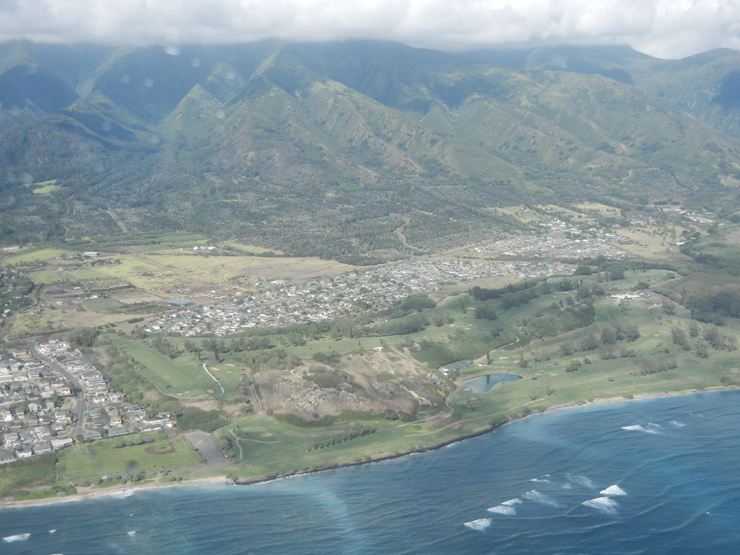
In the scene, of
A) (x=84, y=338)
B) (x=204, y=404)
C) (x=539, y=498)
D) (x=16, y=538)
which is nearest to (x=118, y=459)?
(x=16, y=538)

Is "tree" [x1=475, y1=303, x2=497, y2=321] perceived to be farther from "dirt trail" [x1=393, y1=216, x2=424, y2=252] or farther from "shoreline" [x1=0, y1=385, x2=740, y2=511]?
"dirt trail" [x1=393, y1=216, x2=424, y2=252]

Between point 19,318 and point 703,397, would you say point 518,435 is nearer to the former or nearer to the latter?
point 703,397

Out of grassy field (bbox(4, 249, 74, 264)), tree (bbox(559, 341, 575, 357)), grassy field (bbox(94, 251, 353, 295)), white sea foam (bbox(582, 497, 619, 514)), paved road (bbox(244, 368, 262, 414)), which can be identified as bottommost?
white sea foam (bbox(582, 497, 619, 514))

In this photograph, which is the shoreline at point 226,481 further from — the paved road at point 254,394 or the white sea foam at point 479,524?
the paved road at point 254,394

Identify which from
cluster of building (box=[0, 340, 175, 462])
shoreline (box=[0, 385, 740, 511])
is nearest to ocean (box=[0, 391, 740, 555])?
shoreline (box=[0, 385, 740, 511])

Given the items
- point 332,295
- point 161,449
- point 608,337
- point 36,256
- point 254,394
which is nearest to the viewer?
point 161,449

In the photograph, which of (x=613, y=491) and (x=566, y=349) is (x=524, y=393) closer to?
(x=566, y=349)
